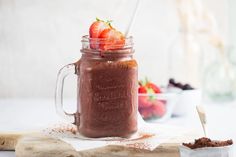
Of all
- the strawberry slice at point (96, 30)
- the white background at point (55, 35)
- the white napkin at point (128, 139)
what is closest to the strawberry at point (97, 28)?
the strawberry slice at point (96, 30)

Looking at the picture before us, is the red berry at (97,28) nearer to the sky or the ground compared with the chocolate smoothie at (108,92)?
nearer to the sky

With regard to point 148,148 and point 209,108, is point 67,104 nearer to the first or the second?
point 209,108

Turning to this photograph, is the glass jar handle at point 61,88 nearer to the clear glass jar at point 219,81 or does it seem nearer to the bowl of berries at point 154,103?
the bowl of berries at point 154,103

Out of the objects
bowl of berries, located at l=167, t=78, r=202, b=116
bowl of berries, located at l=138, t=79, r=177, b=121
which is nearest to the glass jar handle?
bowl of berries, located at l=138, t=79, r=177, b=121

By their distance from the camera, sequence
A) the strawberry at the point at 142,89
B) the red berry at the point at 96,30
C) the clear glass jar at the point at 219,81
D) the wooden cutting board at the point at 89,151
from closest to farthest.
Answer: the wooden cutting board at the point at 89,151 → the red berry at the point at 96,30 → the strawberry at the point at 142,89 → the clear glass jar at the point at 219,81

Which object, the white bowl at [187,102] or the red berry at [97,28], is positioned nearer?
the red berry at [97,28]

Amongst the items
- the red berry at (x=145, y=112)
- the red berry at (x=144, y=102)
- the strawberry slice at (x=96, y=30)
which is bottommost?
the red berry at (x=145, y=112)
